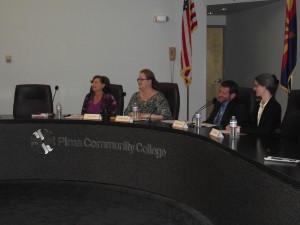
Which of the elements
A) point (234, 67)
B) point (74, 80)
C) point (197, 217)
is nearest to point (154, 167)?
point (197, 217)

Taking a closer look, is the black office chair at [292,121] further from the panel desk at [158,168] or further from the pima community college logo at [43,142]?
the pima community college logo at [43,142]

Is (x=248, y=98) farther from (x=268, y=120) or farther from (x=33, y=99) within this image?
(x=33, y=99)

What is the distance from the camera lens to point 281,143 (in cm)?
328

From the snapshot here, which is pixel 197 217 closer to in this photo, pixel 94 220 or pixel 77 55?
pixel 94 220

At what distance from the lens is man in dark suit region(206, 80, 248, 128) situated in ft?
14.5

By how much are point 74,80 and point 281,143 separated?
4673 millimetres

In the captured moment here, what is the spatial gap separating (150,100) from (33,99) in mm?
1419

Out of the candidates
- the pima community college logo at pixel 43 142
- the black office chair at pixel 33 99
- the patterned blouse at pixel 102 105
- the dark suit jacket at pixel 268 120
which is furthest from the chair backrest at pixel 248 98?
the black office chair at pixel 33 99

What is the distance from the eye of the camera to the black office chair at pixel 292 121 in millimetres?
3705

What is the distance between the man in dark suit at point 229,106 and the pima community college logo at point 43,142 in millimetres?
1554

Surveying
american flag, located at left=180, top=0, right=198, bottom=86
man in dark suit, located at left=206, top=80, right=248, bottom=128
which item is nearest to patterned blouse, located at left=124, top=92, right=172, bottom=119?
man in dark suit, located at left=206, top=80, right=248, bottom=128

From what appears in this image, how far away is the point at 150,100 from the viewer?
4910 mm

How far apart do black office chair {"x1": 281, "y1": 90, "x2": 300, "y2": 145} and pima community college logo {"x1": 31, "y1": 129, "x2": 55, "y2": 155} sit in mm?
2077

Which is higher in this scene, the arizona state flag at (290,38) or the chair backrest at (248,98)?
the arizona state flag at (290,38)
